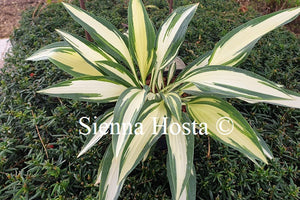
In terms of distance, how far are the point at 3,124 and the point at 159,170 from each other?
0.69 meters

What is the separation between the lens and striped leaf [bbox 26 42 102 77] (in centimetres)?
94

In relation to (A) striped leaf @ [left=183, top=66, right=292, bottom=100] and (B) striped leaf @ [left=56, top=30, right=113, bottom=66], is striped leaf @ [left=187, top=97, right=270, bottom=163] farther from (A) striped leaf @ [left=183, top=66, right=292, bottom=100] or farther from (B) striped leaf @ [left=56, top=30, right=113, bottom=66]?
(B) striped leaf @ [left=56, top=30, right=113, bottom=66]

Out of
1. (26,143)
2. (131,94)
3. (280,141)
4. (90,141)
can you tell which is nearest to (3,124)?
(26,143)

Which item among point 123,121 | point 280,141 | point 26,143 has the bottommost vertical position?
point 280,141

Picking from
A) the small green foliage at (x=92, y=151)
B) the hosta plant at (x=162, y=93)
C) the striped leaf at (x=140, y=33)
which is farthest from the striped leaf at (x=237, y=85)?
the small green foliage at (x=92, y=151)

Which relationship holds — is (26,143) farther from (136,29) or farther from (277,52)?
(277,52)

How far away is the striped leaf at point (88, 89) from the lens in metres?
0.77

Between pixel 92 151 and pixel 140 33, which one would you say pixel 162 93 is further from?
pixel 92 151

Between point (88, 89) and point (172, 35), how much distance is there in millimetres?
350

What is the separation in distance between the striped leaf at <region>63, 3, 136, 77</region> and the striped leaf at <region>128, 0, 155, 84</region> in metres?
0.05

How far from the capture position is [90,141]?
2.77 ft

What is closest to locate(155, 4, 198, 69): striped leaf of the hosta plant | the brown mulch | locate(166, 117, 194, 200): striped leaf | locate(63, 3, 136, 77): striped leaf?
the hosta plant

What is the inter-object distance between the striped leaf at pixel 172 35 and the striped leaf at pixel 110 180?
365mm

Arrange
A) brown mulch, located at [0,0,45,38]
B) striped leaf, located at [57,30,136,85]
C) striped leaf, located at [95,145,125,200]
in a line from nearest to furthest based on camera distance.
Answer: striped leaf, located at [95,145,125,200] < striped leaf, located at [57,30,136,85] < brown mulch, located at [0,0,45,38]
